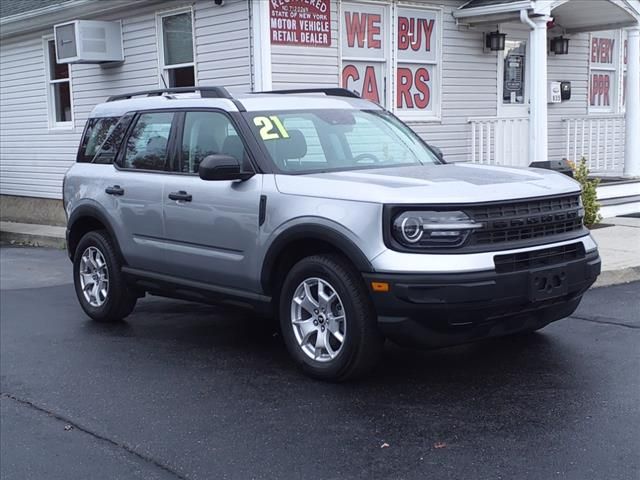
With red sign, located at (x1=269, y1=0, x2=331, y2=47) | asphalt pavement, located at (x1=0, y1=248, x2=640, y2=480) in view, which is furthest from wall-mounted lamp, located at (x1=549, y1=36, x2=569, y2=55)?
asphalt pavement, located at (x1=0, y1=248, x2=640, y2=480)

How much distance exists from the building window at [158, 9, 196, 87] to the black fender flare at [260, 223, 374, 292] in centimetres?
692

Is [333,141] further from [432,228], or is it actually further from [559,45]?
[559,45]

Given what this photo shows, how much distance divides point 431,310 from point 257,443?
1273mm

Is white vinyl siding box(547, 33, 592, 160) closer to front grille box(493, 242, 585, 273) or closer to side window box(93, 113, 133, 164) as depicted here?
side window box(93, 113, 133, 164)

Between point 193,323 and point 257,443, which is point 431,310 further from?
point 193,323

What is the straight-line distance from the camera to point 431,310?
4945 millimetres

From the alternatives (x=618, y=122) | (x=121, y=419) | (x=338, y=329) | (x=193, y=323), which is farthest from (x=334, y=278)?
(x=618, y=122)

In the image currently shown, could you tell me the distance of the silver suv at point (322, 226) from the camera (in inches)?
198

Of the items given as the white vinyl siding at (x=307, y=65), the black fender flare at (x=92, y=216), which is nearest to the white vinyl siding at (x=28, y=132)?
the white vinyl siding at (x=307, y=65)

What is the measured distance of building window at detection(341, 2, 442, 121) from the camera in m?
11.9

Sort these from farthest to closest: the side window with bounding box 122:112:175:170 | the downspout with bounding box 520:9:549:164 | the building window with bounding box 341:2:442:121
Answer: the downspout with bounding box 520:9:549:164
the building window with bounding box 341:2:442:121
the side window with bounding box 122:112:175:170

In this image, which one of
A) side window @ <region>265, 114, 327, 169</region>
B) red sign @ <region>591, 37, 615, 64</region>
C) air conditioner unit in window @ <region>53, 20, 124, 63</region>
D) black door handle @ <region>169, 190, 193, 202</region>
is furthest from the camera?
red sign @ <region>591, 37, 615, 64</region>

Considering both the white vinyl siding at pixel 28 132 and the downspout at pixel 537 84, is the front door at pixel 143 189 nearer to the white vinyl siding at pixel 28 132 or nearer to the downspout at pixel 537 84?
the downspout at pixel 537 84

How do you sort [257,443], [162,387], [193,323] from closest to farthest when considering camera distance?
[257,443] → [162,387] → [193,323]
